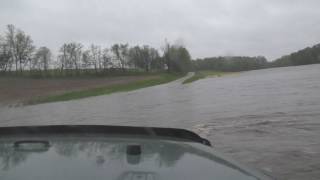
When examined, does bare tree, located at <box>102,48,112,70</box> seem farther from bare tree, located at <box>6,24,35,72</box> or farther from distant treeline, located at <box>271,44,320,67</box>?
distant treeline, located at <box>271,44,320,67</box>

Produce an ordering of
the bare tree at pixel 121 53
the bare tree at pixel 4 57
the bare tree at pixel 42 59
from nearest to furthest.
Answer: the bare tree at pixel 4 57 < the bare tree at pixel 42 59 < the bare tree at pixel 121 53

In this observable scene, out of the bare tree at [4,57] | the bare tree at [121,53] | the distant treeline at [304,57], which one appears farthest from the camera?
the distant treeline at [304,57]

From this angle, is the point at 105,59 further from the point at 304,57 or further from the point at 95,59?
the point at 304,57

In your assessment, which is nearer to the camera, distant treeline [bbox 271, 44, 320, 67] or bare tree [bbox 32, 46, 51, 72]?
Result: bare tree [bbox 32, 46, 51, 72]

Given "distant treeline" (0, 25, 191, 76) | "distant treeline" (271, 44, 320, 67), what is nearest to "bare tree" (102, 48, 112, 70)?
"distant treeline" (0, 25, 191, 76)

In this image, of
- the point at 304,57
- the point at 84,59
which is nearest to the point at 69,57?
the point at 84,59

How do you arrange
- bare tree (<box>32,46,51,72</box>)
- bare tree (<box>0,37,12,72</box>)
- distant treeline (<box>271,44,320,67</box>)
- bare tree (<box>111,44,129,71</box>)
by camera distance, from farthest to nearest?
distant treeline (<box>271,44,320,67</box>) < bare tree (<box>111,44,129,71</box>) < bare tree (<box>32,46,51,72</box>) < bare tree (<box>0,37,12,72</box>)

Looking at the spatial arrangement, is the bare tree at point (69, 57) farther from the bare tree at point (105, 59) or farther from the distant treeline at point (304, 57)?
the distant treeline at point (304, 57)

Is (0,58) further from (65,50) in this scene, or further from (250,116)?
(250,116)

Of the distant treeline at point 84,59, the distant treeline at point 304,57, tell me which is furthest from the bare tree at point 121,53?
the distant treeline at point 304,57

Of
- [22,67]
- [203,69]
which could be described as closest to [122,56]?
[22,67]

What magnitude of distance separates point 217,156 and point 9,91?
2697 inches

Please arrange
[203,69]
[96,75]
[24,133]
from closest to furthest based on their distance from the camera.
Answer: [24,133]
[96,75]
[203,69]

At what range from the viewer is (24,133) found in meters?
3.35
